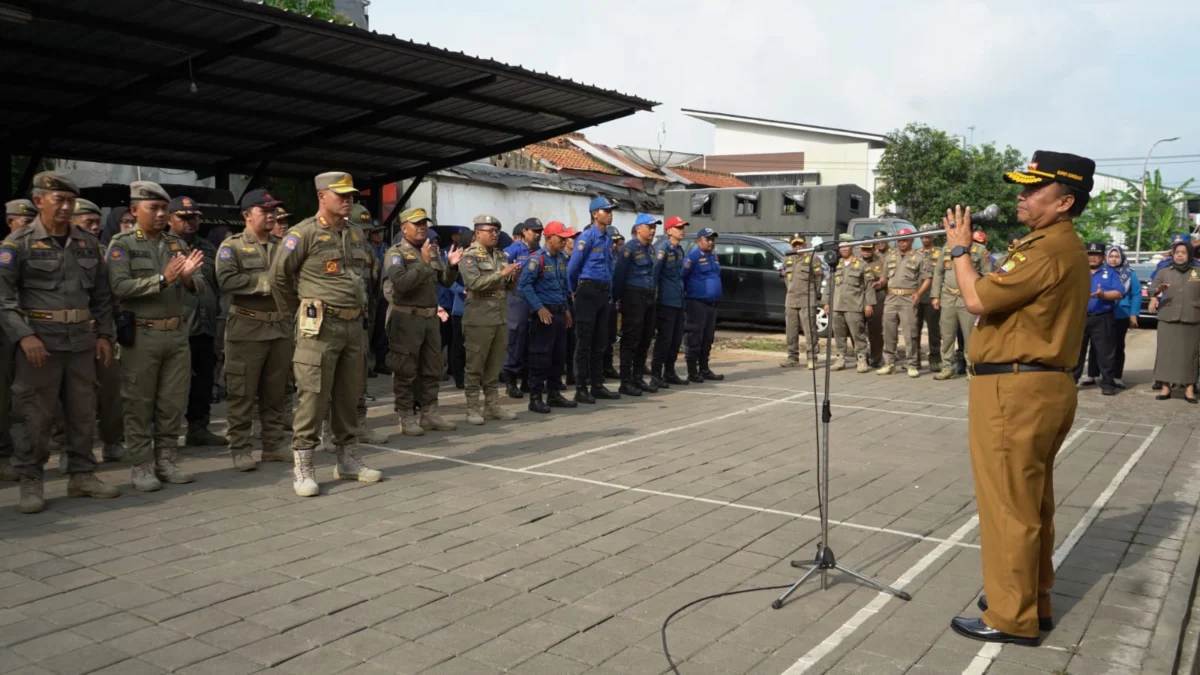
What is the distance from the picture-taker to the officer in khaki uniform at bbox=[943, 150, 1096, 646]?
14.2ft

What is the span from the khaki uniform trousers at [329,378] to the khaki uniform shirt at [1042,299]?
14.0 feet

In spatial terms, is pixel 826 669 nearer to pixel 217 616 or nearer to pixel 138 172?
pixel 217 616

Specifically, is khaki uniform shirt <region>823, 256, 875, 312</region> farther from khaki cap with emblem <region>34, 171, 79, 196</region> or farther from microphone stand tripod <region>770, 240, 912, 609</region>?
khaki cap with emblem <region>34, 171, 79, 196</region>

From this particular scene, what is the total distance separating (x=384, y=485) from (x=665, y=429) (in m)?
3.29

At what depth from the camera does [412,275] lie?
336 inches

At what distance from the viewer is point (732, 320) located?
19.9m

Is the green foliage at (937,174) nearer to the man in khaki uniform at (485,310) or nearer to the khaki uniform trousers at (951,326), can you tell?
the khaki uniform trousers at (951,326)

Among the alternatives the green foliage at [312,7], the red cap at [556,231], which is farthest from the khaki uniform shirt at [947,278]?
the green foliage at [312,7]

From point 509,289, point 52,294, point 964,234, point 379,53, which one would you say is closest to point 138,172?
point 379,53

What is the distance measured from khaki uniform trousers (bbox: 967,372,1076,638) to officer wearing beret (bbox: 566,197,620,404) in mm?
6718

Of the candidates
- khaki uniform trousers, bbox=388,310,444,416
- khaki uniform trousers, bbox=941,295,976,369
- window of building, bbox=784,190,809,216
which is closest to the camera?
khaki uniform trousers, bbox=388,310,444,416

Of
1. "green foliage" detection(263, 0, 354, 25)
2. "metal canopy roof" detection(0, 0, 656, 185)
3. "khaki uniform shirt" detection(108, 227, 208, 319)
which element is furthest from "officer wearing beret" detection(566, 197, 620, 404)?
"green foliage" detection(263, 0, 354, 25)

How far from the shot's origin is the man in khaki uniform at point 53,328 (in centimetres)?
609

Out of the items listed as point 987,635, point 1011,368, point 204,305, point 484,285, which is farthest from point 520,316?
point 987,635
